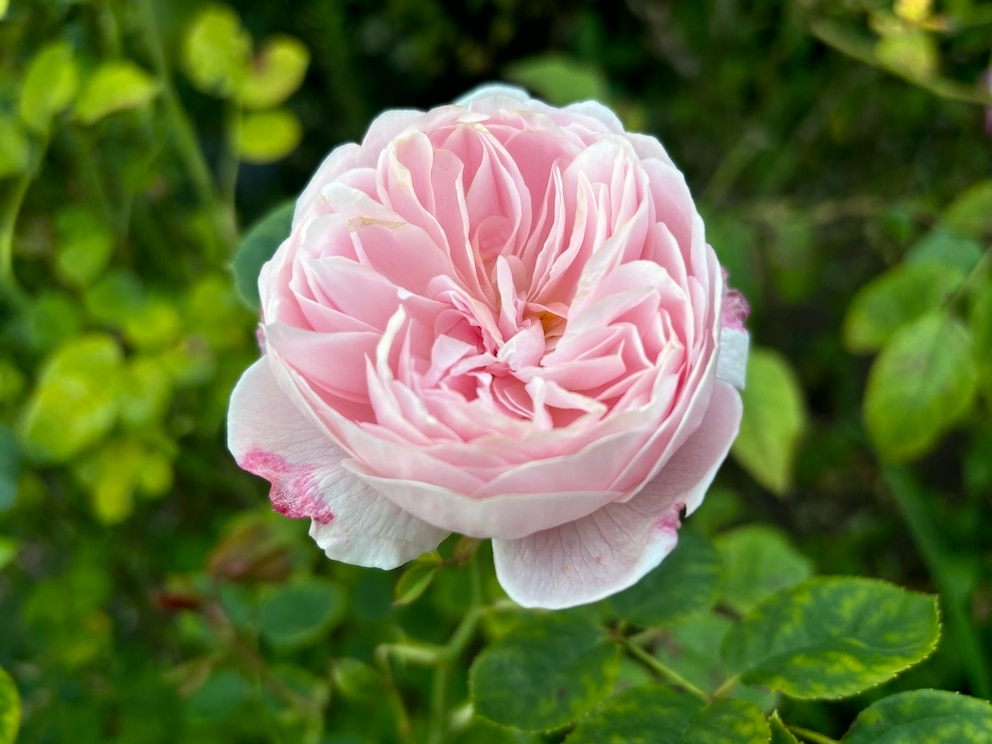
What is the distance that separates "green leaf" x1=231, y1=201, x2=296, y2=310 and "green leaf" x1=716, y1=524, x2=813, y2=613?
1.21 feet

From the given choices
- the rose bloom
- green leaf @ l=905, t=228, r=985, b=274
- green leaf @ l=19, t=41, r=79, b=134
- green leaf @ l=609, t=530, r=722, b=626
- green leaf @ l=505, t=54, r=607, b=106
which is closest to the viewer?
the rose bloom

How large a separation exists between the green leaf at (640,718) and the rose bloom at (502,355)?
3.5 inches

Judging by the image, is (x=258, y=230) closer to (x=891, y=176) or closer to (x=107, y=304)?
(x=107, y=304)

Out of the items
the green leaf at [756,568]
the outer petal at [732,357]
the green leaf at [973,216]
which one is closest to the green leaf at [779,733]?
the outer petal at [732,357]

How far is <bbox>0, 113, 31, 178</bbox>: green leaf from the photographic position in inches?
21.9

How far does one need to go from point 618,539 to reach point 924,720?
150mm

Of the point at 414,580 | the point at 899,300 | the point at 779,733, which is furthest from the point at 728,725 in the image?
the point at 899,300

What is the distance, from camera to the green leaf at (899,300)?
2.00ft

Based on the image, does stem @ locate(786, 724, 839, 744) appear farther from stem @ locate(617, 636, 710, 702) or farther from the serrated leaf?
the serrated leaf

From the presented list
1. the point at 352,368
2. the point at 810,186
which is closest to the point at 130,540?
the point at 352,368

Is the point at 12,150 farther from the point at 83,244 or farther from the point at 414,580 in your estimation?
the point at 414,580

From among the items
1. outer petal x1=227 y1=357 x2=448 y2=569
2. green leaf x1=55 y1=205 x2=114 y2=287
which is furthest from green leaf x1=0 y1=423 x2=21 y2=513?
outer petal x1=227 y1=357 x2=448 y2=569

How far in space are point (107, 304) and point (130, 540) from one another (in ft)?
1.01

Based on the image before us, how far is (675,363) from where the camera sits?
279 mm
